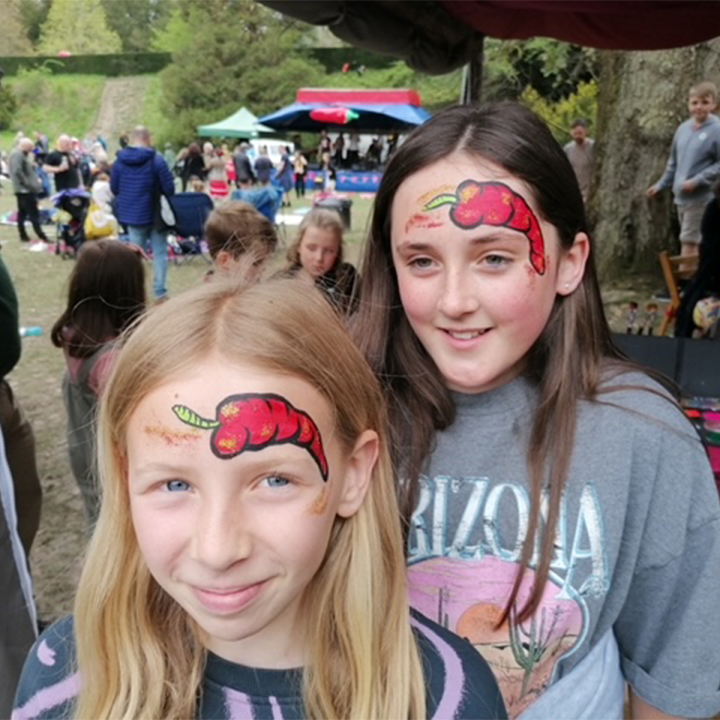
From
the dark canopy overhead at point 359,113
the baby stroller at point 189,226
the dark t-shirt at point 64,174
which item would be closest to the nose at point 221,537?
the baby stroller at point 189,226

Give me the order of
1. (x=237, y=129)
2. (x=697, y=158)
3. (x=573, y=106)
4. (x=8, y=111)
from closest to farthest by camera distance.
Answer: (x=697, y=158) → (x=573, y=106) → (x=237, y=129) → (x=8, y=111)

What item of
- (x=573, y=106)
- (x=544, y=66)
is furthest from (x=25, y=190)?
(x=544, y=66)

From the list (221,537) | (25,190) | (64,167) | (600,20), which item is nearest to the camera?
(221,537)

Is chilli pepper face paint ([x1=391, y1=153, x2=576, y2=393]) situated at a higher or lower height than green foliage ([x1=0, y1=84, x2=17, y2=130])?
lower

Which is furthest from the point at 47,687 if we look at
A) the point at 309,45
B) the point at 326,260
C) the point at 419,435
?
the point at 309,45

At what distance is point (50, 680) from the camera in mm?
1023

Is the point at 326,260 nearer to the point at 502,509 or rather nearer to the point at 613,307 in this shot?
the point at 502,509

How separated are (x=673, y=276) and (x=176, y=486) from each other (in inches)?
192

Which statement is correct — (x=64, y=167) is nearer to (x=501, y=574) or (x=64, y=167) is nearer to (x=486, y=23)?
(x=486, y=23)

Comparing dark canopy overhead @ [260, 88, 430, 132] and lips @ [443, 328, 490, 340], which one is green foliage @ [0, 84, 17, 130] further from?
lips @ [443, 328, 490, 340]

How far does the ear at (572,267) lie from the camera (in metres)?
1.21

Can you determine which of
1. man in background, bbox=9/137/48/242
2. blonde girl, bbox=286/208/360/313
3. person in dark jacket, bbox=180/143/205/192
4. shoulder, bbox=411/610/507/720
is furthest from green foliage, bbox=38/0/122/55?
shoulder, bbox=411/610/507/720

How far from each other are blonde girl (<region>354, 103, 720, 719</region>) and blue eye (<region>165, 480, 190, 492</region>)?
389 millimetres

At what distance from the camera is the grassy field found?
3059mm
